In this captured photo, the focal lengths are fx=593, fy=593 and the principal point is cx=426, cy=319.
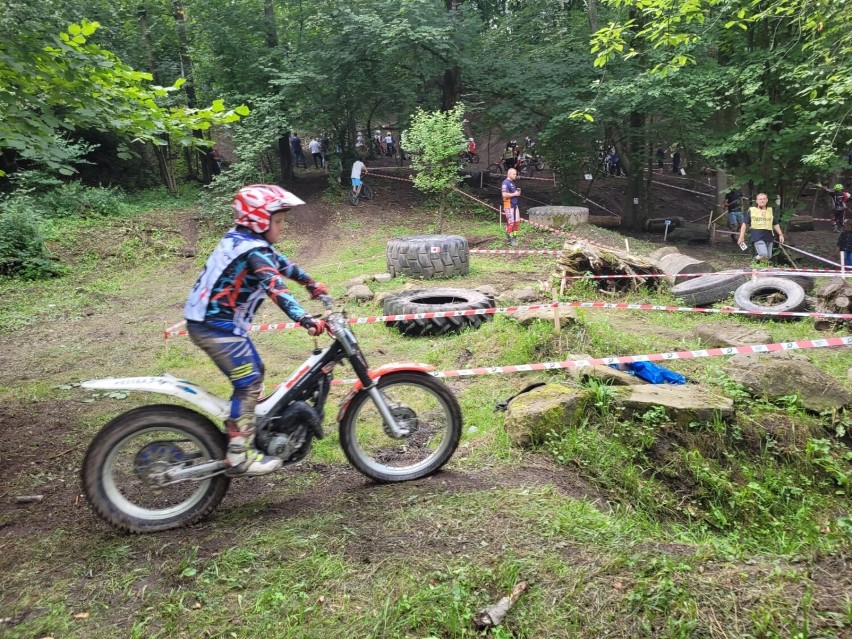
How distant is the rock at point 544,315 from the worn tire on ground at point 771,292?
3.88 m

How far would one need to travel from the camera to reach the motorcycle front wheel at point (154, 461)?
3287 mm

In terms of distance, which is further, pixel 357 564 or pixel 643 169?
pixel 643 169

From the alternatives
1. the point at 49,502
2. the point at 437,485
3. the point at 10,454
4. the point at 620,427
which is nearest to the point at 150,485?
the point at 49,502

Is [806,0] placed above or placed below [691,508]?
above

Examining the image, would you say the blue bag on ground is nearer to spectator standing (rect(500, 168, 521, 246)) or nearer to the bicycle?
spectator standing (rect(500, 168, 521, 246))

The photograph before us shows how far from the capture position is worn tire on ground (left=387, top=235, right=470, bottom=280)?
1100 centimetres

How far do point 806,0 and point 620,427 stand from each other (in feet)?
21.4

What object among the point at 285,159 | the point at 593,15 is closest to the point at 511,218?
the point at 285,159

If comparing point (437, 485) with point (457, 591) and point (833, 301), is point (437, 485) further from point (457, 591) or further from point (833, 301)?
point (833, 301)

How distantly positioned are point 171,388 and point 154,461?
17.7 inches

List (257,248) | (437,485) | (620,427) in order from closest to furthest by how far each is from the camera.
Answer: (257,248), (437,485), (620,427)

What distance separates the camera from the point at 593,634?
103 inches

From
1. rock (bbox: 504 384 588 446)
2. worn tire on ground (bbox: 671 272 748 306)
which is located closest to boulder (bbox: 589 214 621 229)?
worn tire on ground (bbox: 671 272 748 306)

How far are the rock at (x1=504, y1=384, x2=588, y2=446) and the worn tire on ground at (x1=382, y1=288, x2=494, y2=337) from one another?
3181mm
